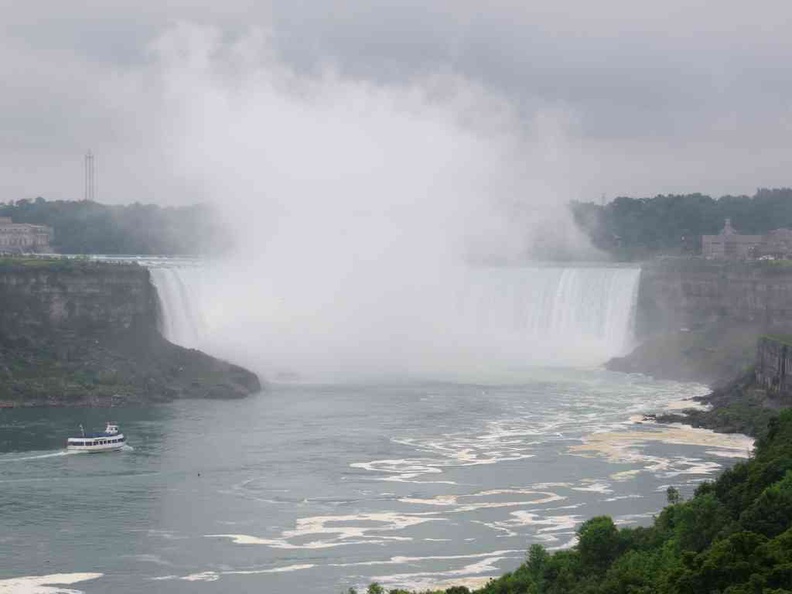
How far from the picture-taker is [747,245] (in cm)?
8506

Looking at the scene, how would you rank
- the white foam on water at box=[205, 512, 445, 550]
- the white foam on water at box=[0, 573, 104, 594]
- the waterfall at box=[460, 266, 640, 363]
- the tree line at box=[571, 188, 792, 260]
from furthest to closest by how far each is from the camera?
the tree line at box=[571, 188, 792, 260], the waterfall at box=[460, 266, 640, 363], the white foam on water at box=[205, 512, 445, 550], the white foam on water at box=[0, 573, 104, 594]

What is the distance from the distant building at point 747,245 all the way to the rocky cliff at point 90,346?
32.2 m

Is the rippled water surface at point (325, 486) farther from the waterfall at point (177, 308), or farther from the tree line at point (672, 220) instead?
the tree line at point (672, 220)

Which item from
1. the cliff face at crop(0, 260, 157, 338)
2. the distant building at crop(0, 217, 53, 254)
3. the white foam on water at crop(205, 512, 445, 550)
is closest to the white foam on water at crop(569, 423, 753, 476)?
the white foam on water at crop(205, 512, 445, 550)

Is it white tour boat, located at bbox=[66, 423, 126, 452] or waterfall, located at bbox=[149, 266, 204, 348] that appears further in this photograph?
waterfall, located at bbox=[149, 266, 204, 348]

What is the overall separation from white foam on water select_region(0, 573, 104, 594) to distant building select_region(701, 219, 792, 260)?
53074 mm

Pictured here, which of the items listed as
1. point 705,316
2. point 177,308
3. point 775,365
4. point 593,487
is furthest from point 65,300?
point 593,487

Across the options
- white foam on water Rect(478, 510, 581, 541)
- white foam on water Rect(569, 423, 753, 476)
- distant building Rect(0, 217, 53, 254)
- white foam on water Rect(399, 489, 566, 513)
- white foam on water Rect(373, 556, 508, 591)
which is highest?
distant building Rect(0, 217, 53, 254)

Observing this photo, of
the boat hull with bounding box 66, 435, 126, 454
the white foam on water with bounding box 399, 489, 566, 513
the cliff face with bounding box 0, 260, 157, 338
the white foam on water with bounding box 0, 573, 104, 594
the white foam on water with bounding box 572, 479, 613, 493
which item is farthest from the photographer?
the cliff face with bounding box 0, 260, 157, 338

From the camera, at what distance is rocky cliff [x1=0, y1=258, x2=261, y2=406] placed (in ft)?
172

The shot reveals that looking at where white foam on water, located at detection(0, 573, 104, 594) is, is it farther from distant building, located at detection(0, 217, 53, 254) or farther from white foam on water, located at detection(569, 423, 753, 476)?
distant building, located at detection(0, 217, 53, 254)

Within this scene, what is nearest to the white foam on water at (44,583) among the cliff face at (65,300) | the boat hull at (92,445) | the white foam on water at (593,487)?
the white foam on water at (593,487)

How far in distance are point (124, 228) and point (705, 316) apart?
46959mm

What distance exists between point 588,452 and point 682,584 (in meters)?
20.9
